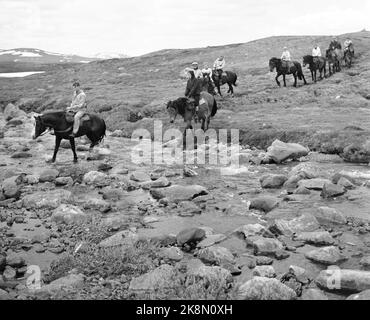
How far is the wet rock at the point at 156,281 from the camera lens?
7574mm

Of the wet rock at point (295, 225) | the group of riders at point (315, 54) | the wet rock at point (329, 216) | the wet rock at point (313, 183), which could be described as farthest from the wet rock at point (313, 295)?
the group of riders at point (315, 54)

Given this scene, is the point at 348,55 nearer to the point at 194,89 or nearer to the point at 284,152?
the point at 194,89

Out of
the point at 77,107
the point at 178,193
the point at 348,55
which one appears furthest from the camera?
the point at 348,55

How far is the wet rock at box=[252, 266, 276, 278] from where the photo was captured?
795cm

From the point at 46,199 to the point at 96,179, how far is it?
2.89 meters

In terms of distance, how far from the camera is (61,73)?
73.0 metres

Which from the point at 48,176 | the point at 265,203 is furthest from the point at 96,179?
the point at 265,203

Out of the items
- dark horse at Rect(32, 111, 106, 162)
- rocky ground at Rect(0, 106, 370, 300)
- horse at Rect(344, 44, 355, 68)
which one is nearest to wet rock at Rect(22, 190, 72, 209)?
rocky ground at Rect(0, 106, 370, 300)

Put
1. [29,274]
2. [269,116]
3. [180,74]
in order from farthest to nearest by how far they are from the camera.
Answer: [180,74] → [269,116] → [29,274]

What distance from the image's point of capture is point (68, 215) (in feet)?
37.1

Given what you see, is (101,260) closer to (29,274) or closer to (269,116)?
(29,274)
